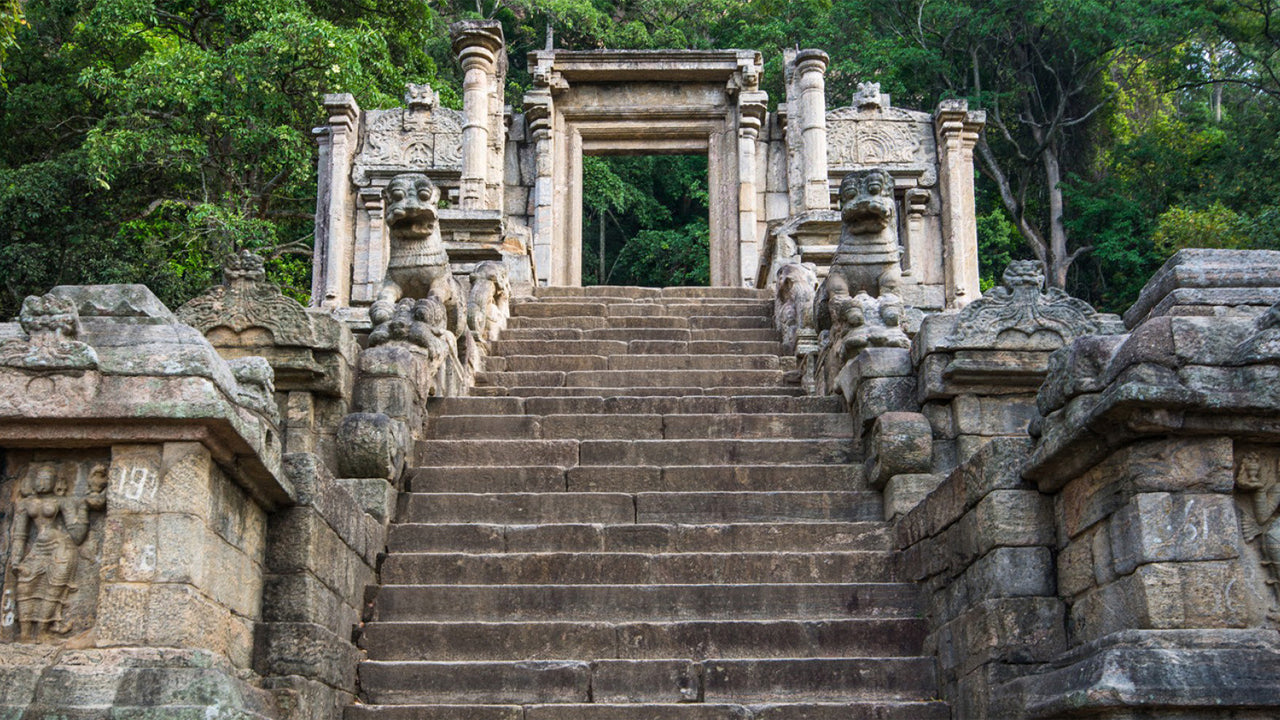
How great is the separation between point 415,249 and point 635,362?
7.14ft

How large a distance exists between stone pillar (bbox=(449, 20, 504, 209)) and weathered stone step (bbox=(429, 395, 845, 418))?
7425 mm

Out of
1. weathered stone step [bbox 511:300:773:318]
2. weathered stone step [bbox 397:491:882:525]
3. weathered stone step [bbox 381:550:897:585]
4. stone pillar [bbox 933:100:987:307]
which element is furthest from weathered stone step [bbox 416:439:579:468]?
stone pillar [bbox 933:100:987:307]

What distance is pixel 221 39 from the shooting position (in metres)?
17.8

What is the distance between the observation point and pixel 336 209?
55.0 ft

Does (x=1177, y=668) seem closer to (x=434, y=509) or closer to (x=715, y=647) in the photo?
(x=715, y=647)

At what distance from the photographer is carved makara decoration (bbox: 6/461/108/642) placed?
12.9 feet

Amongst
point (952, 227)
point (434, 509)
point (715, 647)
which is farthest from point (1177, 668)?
point (952, 227)

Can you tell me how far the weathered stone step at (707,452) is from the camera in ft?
24.2

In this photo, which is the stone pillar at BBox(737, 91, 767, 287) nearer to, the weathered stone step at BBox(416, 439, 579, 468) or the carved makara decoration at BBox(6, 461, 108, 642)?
the weathered stone step at BBox(416, 439, 579, 468)

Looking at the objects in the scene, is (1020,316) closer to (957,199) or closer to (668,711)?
(668,711)

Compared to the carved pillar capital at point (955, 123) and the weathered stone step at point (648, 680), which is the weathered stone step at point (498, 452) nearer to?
the weathered stone step at point (648, 680)

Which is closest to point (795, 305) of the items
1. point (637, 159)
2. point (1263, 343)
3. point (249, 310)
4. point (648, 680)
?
point (249, 310)

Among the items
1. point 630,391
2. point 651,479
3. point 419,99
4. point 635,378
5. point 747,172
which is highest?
point 419,99

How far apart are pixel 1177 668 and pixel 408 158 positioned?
14858 millimetres
